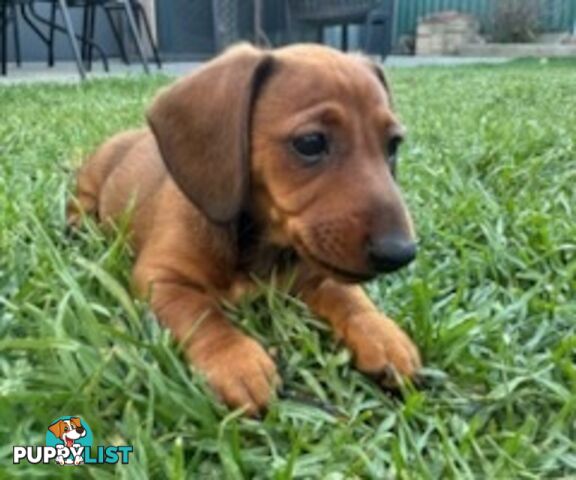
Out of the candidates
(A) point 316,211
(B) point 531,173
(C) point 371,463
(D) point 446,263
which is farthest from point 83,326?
(B) point 531,173

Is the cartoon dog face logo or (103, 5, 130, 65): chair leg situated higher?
the cartoon dog face logo

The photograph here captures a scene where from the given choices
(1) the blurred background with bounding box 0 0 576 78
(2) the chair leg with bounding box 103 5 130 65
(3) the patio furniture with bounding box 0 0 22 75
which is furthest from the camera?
(2) the chair leg with bounding box 103 5 130 65

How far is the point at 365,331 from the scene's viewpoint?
1.71 metres

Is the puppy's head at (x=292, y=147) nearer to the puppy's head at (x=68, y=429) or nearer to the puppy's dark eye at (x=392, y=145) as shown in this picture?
the puppy's dark eye at (x=392, y=145)

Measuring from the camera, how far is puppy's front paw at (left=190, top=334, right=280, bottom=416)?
1473 mm

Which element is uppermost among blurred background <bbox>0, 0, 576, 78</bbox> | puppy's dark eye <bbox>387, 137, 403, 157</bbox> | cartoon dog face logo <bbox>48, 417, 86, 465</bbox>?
puppy's dark eye <bbox>387, 137, 403, 157</bbox>

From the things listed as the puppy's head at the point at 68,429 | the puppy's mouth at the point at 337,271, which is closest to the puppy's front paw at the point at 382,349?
the puppy's mouth at the point at 337,271

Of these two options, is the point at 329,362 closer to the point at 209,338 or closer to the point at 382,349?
the point at 382,349

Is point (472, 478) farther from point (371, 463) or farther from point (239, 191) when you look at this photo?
point (239, 191)

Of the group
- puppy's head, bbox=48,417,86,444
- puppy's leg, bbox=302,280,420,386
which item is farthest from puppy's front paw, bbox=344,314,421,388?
puppy's head, bbox=48,417,86,444

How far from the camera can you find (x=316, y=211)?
171 cm

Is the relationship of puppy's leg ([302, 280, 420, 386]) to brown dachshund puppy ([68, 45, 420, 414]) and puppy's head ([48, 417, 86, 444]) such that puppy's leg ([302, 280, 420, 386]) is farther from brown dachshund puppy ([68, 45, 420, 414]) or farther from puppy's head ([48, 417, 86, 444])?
puppy's head ([48, 417, 86, 444])

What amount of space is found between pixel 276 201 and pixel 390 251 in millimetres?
325

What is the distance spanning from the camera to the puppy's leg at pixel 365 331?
1637mm
